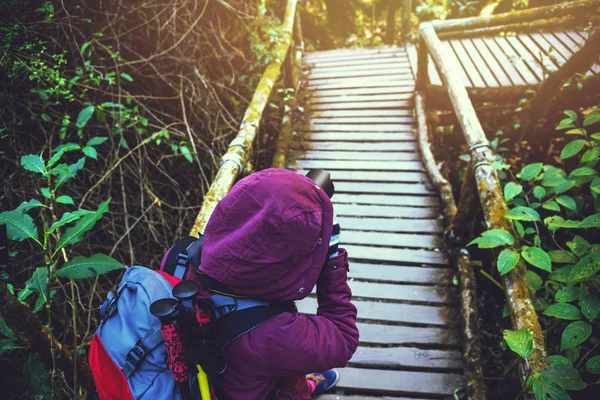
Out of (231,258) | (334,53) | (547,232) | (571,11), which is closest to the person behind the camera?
(231,258)

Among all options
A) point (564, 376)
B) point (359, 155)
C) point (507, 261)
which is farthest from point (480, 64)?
point (564, 376)

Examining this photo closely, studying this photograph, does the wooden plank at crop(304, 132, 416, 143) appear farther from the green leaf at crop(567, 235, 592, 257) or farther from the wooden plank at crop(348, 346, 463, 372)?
the wooden plank at crop(348, 346, 463, 372)

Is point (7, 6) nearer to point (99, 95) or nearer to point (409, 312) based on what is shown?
point (99, 95)

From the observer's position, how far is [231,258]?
4.10 feet

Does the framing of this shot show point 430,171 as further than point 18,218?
Yes

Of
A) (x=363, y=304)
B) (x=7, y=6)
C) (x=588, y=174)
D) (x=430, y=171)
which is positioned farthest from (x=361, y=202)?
(x=7, y=6)

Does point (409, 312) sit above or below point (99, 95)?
below

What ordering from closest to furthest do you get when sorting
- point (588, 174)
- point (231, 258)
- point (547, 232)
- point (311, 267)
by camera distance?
1. point (231, 258)
2. point (311, 267)
3. point (588, 174)
4. point (547, 232)

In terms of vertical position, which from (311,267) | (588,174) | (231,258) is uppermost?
(231,258)

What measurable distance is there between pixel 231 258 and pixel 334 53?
6285 mm

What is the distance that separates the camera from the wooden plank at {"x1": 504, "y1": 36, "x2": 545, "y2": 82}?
Answer: 4817 mm

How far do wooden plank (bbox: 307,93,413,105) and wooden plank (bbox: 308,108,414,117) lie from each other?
8.6 inches

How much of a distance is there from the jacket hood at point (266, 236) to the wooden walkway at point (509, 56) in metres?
4.48

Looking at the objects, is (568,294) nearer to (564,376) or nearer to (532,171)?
(564,376)
